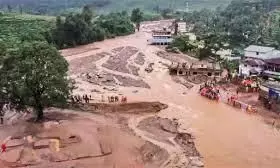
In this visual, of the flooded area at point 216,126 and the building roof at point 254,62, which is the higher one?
the building roof at point 254,62

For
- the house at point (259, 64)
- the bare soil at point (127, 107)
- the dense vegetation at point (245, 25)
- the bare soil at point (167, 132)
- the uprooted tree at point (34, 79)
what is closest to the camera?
the bare soil at point (167, 132)

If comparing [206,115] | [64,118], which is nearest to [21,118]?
[64,118]

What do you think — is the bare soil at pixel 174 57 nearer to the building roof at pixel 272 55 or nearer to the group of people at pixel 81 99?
the building roof at pixel 272 55

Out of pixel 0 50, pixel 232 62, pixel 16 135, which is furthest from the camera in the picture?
pixel 232 62

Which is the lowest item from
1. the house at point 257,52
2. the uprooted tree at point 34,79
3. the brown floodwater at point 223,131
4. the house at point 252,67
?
the brown floodwater at point 223,131

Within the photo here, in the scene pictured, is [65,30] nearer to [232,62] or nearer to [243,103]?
[232,62]

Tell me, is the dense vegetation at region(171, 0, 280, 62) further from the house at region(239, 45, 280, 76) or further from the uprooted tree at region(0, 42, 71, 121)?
the uprooted tree at region(0, 42, 71, 121)

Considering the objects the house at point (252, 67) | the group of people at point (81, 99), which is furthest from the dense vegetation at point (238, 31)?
the group of people at point (81, 99)
